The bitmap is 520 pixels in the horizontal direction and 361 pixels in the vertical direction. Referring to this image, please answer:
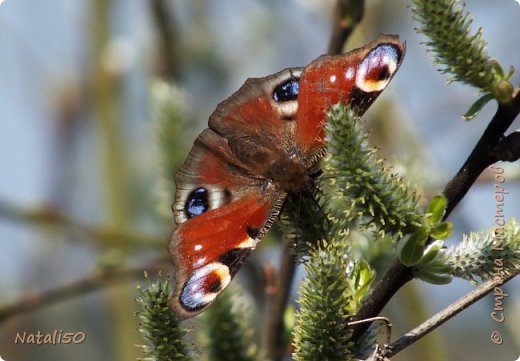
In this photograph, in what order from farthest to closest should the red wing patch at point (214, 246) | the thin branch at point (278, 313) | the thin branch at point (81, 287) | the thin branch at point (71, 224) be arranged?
the thin branch at point (71, 224)
the thin branch at point (81, 287)
the thin branch at point (278, 313)
the red wing patch at point (214, 246)

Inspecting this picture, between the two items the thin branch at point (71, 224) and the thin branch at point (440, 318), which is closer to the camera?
the thin branch at point (440, 318)

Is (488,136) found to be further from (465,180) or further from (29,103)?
(29,103)

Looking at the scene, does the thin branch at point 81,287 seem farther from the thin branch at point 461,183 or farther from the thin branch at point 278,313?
the thin branch at point 461,183

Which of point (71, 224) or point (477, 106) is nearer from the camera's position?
point (477, 106)

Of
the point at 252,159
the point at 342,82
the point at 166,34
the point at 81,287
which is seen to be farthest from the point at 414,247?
the point at 166,34

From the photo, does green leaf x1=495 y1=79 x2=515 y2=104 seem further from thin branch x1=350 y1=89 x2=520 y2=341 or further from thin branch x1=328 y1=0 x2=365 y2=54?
thin branch x1=328 y1=0 x2=365 y2=54

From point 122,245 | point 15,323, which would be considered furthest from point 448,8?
point 15,323

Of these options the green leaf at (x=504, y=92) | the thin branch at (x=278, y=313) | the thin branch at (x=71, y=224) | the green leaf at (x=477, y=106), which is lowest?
the green leaf at (x=504, y=92)

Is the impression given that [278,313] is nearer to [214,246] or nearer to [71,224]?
[214,246]

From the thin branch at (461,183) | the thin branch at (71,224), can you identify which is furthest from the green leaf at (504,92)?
the thin branch at (71,224)
